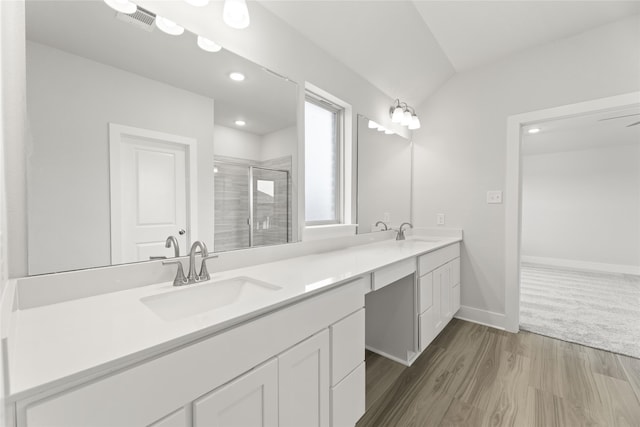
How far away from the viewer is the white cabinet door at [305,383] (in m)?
0.91

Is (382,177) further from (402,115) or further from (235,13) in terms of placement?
(235,13)

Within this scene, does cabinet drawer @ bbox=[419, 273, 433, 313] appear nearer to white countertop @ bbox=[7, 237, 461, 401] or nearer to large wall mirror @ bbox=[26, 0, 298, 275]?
white countertop @ bbox=[7, 237, 461, 401]

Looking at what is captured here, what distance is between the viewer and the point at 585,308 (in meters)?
2.88

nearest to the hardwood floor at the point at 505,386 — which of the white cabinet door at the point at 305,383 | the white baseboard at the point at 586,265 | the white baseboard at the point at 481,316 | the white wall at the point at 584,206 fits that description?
the white baseboard at the point at 481,316

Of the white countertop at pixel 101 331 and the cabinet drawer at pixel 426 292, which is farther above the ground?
the white countertop at pixel 101 331

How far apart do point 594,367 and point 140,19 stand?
10.7 feet

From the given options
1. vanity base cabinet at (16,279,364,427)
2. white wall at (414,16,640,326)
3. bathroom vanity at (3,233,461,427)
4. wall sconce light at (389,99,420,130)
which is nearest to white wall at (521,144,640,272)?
white wall at (414,16,640,326)

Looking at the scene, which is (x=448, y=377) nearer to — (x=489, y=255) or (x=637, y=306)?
(x=489, y=255)

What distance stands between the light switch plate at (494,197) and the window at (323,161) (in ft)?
4.77

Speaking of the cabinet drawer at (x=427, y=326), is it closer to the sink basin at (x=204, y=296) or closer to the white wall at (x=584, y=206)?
the sink basin at (x=204, y=296)

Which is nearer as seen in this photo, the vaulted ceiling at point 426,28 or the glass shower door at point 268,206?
the glass shower door at point 268,206

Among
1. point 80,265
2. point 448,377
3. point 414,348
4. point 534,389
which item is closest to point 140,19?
point 80,265

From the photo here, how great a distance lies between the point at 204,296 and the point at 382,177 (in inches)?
75.8

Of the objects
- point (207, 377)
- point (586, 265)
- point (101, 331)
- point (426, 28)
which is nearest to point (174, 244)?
point (101, 331)
